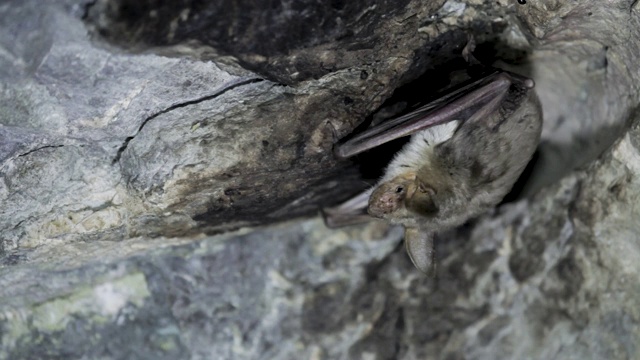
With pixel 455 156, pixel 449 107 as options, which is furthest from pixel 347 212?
pixel 449 107

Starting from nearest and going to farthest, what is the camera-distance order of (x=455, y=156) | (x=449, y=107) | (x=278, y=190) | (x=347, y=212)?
(x=449, y=107) < (x=278, y=190) < (x=455, y=156) < (x=347, y=212)

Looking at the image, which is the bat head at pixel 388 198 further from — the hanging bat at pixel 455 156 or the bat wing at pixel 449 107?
the bat wing at pixel 449 107

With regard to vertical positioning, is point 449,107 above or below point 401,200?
above

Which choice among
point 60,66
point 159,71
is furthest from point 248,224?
→ point 60,66

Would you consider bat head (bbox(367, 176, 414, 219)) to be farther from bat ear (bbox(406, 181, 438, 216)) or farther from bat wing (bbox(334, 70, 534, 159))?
bat wing (bbox(334, 70, 534, 159))

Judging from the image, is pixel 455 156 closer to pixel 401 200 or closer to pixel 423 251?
pixel 401 200

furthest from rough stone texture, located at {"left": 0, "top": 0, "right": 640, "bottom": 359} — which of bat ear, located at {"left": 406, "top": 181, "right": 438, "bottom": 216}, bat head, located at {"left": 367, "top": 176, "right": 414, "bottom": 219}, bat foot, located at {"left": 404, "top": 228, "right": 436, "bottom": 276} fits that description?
bat foot, located at {"left": 404, "top": 228, "right": 436, "bottom": 276}
